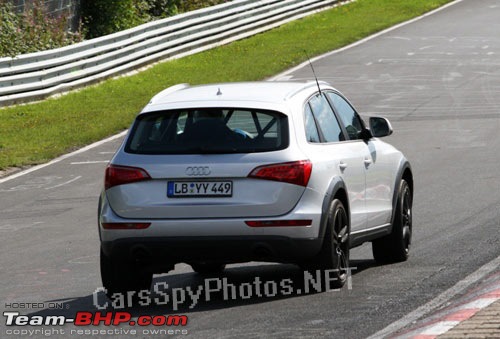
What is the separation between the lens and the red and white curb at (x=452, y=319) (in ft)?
25.3

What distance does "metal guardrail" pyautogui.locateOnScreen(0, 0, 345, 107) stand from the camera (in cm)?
2925

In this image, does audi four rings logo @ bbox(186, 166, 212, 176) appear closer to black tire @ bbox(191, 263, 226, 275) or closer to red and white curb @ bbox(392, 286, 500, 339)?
black tire @ bbox(191, 263, 226, 275)

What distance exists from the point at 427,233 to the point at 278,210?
4018 mm

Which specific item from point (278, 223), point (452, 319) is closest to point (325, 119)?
point (278, 223)

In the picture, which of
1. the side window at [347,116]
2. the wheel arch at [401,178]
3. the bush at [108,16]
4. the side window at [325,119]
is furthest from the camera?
the bush at [108,16]

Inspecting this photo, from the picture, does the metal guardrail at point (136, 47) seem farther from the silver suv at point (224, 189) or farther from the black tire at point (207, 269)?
the silver suv at point (224, 189)

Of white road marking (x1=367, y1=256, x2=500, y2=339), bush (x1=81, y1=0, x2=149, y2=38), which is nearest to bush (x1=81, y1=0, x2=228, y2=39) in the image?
bush (x1=81, y1=0, x2=149, y2=38)

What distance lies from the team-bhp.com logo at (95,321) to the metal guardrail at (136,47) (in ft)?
63.2

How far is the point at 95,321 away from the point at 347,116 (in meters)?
3.13

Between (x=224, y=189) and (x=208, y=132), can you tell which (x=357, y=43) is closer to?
(x=208, y=132)

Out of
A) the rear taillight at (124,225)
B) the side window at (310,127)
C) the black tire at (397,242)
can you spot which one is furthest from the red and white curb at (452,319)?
the black tire at (397,242)

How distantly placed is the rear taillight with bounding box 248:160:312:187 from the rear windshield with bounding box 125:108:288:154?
0.52 feet

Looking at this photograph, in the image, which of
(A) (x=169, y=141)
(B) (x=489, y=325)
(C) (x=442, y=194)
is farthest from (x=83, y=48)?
(B) (x=489, y=325)

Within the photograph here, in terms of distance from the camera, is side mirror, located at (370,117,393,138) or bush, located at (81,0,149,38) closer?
side mirror, located at (370,117,393,138)
